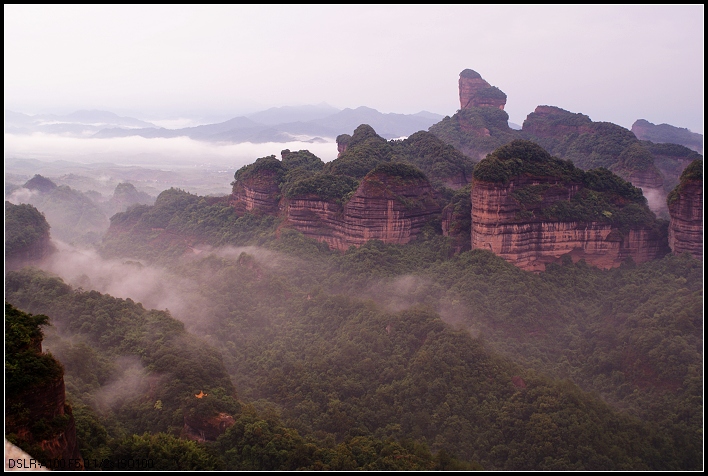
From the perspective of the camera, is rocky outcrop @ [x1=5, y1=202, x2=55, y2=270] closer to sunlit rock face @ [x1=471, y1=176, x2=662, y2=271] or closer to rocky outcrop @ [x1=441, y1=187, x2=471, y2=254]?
rocky outcrop @ [x1=441, y1=187, x2=471, y2=254]

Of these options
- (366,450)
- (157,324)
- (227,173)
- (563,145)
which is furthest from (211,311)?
(227,173)

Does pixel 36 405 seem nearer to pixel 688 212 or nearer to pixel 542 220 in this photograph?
pixel 542 220

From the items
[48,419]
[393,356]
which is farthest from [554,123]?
[48,419]

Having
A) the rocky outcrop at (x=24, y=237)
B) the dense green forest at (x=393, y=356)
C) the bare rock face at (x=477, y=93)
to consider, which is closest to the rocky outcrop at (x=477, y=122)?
the bare rock face at (x=477, y=93)

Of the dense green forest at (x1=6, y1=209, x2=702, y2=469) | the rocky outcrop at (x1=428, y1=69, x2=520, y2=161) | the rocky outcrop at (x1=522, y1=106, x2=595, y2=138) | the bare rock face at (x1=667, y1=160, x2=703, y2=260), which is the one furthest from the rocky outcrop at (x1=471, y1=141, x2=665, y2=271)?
the rocky outcrop at (x1=522, y1=106, x2=595, y2=138)

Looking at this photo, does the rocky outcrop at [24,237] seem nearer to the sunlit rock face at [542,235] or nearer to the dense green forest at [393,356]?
the dense green forest at [393,356]

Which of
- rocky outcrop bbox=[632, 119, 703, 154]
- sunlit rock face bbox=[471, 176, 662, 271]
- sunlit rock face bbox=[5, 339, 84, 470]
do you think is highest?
rocky outcrop bbox=[632, 119, 703, 154]

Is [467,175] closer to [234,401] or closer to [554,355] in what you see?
[554,355]
